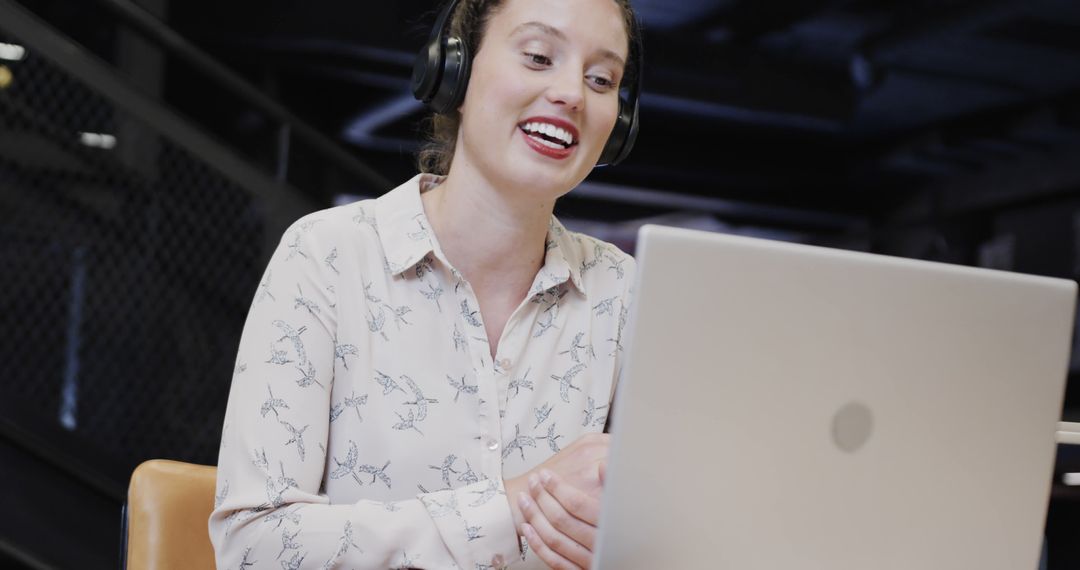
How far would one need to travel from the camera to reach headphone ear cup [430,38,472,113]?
1.30m

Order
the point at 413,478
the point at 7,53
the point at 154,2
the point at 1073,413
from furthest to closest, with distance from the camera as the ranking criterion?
the point at 1073,413
the point at 154,2
the point at 7,53
the point at 413,478

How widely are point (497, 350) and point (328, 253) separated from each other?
226 mm

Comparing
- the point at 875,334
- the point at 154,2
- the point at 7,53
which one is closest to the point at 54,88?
the point at 7,53

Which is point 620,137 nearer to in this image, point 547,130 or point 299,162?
point 547,130

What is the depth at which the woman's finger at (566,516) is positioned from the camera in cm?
87

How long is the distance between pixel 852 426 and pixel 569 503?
26 cm

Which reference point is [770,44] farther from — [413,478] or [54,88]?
[413,478]

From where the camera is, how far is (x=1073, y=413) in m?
5.41

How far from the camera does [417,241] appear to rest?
1.24m

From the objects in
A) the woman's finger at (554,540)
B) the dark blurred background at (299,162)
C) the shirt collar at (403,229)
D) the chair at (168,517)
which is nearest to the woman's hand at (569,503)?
the woman's finger at (554,540)

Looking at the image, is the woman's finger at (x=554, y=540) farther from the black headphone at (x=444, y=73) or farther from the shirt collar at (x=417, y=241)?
the black headphone at (x=444, y=73)

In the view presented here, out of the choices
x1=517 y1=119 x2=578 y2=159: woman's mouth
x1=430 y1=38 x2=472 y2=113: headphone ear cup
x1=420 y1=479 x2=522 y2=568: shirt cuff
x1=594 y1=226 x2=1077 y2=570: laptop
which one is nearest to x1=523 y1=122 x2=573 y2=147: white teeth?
x1=517 y1=119 x2=578 y2=159: woman's mouth

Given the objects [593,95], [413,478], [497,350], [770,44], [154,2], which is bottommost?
[413,478]

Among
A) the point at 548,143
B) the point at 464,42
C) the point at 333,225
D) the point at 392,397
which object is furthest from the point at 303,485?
the point at 464,42
